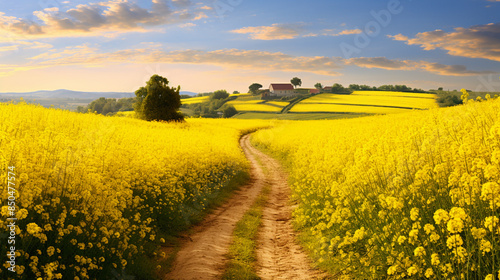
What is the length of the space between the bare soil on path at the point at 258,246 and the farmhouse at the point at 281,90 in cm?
10388

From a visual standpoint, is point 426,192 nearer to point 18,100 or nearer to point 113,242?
point 113,242

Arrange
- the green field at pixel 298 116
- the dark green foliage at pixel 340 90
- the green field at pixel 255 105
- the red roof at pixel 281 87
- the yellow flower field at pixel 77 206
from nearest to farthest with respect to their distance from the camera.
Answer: the yellow flower field at pixel 77 206
the green field at pixel 298 116
the green field at pixel 255 105
the dark green foliage at pixel 340 90
the red roof at pixel 281 87

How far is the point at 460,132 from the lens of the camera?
8.16 meters

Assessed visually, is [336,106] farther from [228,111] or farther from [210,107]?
[210,107]

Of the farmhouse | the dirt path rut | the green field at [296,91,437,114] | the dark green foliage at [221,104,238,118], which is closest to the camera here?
the dirt path rut

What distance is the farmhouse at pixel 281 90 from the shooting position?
11786cm

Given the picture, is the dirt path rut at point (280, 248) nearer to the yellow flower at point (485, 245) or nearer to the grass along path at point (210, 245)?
the grass along path at point (210, 245)

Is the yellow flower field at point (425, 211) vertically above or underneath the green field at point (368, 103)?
underneath

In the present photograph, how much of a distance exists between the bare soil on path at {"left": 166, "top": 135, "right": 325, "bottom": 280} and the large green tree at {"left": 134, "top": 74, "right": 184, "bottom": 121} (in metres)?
25.5

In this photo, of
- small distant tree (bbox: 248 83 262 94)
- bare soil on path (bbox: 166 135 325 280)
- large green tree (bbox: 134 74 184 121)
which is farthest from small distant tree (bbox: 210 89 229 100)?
bare soil on path (bbox: 166 135 325 280)

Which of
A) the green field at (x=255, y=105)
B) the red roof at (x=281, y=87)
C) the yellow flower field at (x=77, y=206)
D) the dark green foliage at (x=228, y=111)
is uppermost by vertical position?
the red roof at (x=281, y=87)

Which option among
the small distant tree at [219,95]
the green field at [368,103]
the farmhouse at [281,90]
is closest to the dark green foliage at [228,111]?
the green field at [368,103]

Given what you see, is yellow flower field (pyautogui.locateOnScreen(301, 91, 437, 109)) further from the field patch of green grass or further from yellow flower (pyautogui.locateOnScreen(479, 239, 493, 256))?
yellow flower (pyautogui.locateOnScreen(479, 239, 493, 256))

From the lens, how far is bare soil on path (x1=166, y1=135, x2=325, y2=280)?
314 inches
